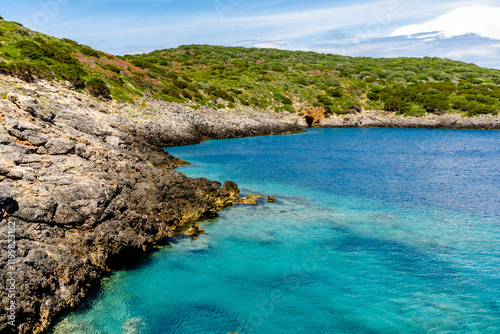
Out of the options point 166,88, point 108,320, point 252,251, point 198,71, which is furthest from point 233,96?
point 108,320

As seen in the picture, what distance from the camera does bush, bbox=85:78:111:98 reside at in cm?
5178

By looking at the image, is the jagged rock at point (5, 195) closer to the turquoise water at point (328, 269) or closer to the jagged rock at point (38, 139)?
the turquoise water at point (328, 269)

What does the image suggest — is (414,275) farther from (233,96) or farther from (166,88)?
(233,96)

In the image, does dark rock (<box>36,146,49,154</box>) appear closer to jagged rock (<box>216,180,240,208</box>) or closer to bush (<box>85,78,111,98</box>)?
jagged rock (<box>216,180,240,208</box>)

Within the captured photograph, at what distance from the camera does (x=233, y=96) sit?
89000 millimetres

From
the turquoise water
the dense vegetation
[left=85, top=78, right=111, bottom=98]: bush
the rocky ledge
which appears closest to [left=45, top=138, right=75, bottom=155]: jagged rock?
the turquoise water

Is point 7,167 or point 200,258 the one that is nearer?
point 7,167

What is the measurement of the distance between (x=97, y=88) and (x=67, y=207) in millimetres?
42254

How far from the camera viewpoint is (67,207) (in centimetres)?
1552

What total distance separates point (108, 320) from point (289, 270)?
8.58m

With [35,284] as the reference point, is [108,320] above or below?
below

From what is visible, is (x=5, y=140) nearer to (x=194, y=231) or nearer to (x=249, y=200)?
(x=194, y=231)

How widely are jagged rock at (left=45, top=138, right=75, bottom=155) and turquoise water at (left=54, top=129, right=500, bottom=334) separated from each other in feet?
28.1

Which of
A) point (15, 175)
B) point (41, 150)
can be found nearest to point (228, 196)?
point (41, 150)
